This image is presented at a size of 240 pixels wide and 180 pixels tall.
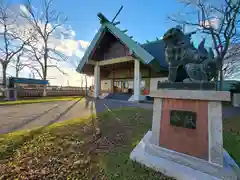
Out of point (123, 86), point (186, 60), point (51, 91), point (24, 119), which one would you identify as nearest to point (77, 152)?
point (186, 60)

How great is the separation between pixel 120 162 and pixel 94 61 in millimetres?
11960

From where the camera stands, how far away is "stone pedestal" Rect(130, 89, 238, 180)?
2.02 meters

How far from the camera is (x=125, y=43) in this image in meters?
10.1

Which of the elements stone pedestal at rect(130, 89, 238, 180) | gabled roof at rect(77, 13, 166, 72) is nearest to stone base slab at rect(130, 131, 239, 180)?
stone pedestal at rect(130, 89, 238, 180)

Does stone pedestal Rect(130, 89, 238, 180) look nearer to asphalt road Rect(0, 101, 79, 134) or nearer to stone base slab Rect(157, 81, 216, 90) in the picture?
stone base slab Rect(157, 81, 216, 90)

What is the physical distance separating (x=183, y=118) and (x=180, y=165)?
0.84 m

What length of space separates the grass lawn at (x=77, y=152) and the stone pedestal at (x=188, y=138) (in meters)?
0.31

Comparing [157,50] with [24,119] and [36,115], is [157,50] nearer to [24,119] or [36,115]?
[36,115]

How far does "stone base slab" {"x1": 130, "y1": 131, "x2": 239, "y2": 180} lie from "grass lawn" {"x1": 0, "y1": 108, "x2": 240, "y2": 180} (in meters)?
0.15

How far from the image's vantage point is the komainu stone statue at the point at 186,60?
2.34 meters

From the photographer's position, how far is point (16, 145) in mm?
2949

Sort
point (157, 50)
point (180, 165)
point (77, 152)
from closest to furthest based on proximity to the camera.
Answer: point (180, 165) < point (77, 152) < point (157, 50)

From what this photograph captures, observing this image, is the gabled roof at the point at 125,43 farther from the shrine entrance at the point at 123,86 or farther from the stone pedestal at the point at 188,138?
the stone pedestal at the point at 188,138

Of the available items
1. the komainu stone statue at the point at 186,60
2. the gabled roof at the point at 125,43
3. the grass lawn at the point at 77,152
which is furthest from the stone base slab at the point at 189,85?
the gabled roof at the point at 125,43
